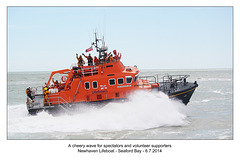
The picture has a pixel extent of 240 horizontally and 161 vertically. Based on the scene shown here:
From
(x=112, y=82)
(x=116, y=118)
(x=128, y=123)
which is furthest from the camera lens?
(x=112, y=82)

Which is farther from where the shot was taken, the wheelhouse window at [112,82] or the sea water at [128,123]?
the wheelhouse window at [112,82]

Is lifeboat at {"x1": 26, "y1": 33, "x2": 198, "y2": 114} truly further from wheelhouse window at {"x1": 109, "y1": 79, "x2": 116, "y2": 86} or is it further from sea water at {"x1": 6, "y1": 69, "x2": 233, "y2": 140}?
sea water at {"x1": 6, "y1": 69, "x2": 233, "y2": 140}

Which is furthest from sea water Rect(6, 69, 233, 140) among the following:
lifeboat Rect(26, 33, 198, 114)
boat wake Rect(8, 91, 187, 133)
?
lifeboat Rect(26, 33, 198, 114)

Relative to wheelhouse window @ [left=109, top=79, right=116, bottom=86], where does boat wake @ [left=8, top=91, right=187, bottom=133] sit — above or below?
below

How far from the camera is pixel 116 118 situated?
10.7 metres

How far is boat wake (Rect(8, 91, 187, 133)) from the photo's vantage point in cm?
1039

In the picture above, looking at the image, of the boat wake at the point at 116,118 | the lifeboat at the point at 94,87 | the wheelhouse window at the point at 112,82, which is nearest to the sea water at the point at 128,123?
the boat wake at the point at 116,118

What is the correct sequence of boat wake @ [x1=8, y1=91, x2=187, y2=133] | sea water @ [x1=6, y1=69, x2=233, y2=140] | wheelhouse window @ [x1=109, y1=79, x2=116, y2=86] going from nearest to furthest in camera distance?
sea water @ [x1=6, y1=69, x2=233, y2=140]
boat wake @ [x1=8, y1=91, x2=187, y2=133]
wheelhouse window @ [x1=109, y1=79, x2=116, y2=86]

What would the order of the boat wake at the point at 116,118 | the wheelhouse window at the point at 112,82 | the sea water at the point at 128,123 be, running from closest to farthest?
the sea water at the point at 128,123, the boat wake at the point at 116,118, the wheelhouse window at the point at 112,82

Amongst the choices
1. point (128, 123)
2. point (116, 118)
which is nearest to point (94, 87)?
point (116, 118)

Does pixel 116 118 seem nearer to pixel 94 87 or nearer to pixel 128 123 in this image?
pixel 128 123

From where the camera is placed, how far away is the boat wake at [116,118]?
10.4 m

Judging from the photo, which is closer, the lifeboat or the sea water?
the sea water

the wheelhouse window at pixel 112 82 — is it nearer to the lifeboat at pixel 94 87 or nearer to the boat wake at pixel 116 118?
the lifeboat at pixel 94 87
